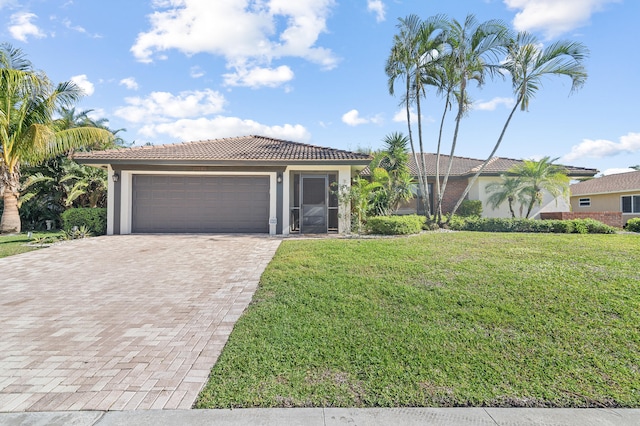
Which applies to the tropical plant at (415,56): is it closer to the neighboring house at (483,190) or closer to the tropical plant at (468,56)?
the tropical plant at (468,56)

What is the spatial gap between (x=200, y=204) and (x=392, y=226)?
7662 mm

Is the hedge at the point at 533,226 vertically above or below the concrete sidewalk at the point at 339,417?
above

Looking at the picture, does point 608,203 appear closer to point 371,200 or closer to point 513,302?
point 371,200

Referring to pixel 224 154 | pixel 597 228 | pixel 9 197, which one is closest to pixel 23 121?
pixel 9 197

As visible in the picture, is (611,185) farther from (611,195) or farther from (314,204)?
(314,204)

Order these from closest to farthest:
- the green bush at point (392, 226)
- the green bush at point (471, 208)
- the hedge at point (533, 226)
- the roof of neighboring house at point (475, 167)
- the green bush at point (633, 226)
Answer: the green bush at point (392, 226) → the hedge at point (533, 226) → the green bush at point (633, 226) → the green bush at point (471, 208) → the roof of neighboring house at point (475, 167)

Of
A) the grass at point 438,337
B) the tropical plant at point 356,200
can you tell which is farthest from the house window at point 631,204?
the tropical plant at point 356,200

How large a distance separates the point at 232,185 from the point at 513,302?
35.4 ft

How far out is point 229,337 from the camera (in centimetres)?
405

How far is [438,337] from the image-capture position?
3949mm

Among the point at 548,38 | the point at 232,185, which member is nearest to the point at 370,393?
the point at 232,185

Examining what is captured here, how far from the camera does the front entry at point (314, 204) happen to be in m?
13.3

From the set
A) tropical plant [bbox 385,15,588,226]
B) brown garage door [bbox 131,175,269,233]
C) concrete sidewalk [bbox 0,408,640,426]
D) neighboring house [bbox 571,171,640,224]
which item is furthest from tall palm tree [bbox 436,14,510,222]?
neighboring house [bbox 571,171,640,224]

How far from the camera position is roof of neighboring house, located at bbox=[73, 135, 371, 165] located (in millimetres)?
12148
